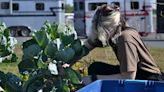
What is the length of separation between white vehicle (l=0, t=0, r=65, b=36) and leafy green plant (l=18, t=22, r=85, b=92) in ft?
65.0

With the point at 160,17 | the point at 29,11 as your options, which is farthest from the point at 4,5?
the point at 160,17

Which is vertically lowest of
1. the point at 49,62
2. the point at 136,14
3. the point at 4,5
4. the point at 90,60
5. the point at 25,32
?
the point at 25,32

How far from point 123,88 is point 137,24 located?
61.9ft

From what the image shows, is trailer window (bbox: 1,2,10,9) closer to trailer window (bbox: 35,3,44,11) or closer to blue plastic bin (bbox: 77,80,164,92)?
trailer window (bbox: 35,3,44,11)

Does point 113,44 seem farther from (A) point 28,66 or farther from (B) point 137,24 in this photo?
(B) point 137,24

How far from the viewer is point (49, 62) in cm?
310

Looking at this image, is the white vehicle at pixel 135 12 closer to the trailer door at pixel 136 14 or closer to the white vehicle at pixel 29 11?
the trailer door at pixel 136 14

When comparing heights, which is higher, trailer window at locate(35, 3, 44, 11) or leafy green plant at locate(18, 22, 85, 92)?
trailer window at locate(35, 3, 44, 11)

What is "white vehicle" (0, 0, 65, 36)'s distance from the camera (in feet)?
76.4

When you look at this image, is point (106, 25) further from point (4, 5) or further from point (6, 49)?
point (4, 5)

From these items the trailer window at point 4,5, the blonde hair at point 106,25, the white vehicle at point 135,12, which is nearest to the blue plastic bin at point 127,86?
the blonde hair at point 106,25

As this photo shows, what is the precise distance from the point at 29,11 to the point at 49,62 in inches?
809

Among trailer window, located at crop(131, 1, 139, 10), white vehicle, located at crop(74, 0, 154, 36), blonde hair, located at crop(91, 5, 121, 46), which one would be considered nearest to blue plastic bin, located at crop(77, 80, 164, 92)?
blonde hair, located at crop(91, 5, 121, 46)

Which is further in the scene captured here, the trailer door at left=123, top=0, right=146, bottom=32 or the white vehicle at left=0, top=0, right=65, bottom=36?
the white vehicle at left=0, top=0, right=65, bottom=36
